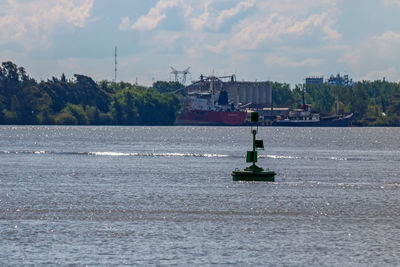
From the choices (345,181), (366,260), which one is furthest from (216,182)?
(366,260)

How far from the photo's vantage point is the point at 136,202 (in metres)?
71.0

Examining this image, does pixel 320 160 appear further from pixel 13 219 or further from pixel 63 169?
pixel 13 219

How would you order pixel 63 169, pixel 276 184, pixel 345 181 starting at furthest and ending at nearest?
pixel 63 169
pixel 345 181
pixel 276 184

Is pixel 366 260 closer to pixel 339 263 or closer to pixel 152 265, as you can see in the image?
pixel 339 263

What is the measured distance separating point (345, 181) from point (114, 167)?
33565 millimetres

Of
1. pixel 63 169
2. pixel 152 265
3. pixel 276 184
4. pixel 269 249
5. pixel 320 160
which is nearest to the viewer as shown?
pixel 152 265

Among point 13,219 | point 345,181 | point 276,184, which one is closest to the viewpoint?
point 13,219

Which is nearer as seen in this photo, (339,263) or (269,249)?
(339,263)

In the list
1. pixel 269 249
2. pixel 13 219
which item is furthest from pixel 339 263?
pixel 13 219

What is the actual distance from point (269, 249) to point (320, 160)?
95.8 meters

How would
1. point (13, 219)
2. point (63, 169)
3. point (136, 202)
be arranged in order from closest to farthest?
point (13, 219)
point (136, 202)
point (63, 169)

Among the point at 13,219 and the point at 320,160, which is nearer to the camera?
the point at 13,219

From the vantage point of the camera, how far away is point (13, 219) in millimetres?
58875

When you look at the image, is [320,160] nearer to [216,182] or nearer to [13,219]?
[216,182]
